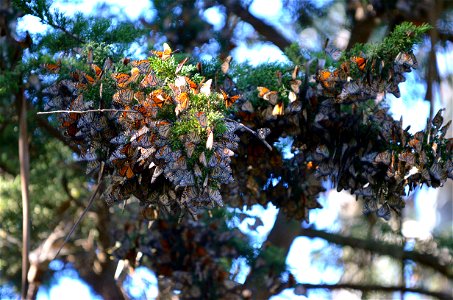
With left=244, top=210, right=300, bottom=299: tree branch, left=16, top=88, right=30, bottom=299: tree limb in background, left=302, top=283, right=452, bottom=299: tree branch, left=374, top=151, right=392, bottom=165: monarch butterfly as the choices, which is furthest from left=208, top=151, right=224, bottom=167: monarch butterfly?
left=302, top=283, right=452, bottom=299: tree branch

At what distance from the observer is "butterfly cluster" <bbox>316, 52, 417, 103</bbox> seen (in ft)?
5.88

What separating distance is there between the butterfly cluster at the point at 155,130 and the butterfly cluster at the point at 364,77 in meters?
0.34

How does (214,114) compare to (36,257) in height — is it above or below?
below

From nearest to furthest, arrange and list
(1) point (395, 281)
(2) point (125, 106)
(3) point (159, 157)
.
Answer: (3) point (159, 157), (2) point (125, 106), (1) point (395, 281)

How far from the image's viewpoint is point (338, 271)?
448cm

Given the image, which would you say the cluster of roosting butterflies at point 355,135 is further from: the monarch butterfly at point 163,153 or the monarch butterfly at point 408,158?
the monarch butterfly at point 163,153

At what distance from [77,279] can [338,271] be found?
165cm

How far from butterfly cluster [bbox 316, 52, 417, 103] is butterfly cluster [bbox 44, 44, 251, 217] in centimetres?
34

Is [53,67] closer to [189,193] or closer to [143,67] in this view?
[143,67]

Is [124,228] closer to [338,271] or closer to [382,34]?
[382,34]

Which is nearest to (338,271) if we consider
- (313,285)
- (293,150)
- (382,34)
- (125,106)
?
(313,285)

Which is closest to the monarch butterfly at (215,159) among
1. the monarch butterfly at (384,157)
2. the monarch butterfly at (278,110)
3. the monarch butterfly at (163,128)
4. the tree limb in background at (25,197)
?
the monarch butterfly at (163,128)

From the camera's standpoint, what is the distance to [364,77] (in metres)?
1.84

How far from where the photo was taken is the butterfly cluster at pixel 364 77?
5.88 feet
